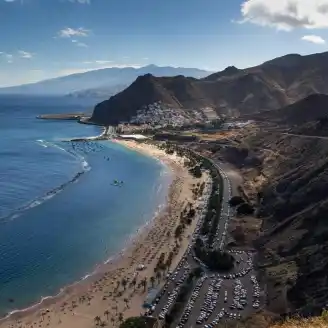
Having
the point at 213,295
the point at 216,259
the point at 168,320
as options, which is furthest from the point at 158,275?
the point at 168,320

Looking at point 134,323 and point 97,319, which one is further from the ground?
point 134,323

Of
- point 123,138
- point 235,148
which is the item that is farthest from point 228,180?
point 123,138

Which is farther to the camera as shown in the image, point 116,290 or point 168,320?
point 116,290

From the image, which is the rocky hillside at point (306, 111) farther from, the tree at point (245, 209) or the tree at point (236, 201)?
the tree at point (245, 209)

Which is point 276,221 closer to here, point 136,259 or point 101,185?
point 136,259

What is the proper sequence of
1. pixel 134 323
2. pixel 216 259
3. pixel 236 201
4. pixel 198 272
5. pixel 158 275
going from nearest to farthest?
pixel 134 323 < pixel 158 275 < pixel 198 272 < pixel 216 259 < pixel 236 201

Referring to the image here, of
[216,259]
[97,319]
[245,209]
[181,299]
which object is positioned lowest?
[97,319]

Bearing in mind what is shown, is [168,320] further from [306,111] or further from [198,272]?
[306,111]

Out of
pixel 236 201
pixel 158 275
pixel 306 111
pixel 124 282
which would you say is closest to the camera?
pixel 124 282
